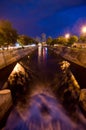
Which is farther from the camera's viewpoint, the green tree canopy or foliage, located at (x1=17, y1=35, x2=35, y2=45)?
the green tree canopy

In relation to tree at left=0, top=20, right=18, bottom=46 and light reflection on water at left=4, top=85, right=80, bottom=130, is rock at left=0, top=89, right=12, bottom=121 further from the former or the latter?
tree at left=0, top=20, right=18, bottom=46

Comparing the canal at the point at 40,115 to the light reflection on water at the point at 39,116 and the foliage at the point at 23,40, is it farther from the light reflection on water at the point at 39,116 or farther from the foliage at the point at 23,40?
the foliage at the point at 23,40

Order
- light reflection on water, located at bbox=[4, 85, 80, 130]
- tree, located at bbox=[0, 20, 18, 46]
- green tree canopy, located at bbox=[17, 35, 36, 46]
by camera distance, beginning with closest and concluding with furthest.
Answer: light reflection on water, located at bbox=[4, 85, 80, 130]
tree, located at bbox=[0, 20, 18, 46]
green tree canopy, located at bbox=[17, 35, 36, 46]

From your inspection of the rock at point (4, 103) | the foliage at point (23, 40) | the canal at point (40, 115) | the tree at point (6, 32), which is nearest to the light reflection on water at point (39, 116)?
the canal at point (40, 115)

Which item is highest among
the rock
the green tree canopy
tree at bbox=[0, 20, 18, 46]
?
tree at bbox=[0, 20, 18, 46]

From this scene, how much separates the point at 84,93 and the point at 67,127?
3.59 meters

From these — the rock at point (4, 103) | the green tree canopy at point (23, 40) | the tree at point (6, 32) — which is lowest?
the green tree canopy at point (23, 40)

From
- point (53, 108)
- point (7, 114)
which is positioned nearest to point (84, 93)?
point (53, 108)

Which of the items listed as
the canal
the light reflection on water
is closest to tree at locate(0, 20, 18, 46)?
the canal

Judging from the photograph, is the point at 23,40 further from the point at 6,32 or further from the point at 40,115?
the point at 40,115

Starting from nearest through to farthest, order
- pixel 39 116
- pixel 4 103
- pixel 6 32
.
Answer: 1. pixel 4 103
2. pixel 39 116
3. pixel 6 32

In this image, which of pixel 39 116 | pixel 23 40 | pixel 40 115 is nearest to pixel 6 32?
pixel 40 115

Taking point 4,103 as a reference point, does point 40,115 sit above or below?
below

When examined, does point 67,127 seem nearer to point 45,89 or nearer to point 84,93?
point 84,93
